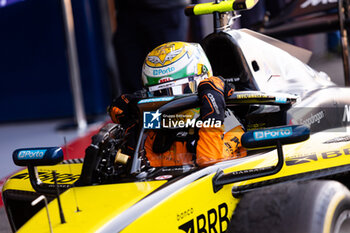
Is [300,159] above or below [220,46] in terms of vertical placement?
below

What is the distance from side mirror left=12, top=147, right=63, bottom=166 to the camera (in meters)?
2.63

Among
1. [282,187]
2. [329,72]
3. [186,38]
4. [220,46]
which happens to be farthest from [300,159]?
[186,38]

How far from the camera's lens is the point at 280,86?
3562 mm

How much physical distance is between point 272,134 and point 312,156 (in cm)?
48

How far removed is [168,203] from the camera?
229cm

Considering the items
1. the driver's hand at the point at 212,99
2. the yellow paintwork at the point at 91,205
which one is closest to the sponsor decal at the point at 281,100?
the driver's hand at the point at 212,99

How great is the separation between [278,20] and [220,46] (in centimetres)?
235

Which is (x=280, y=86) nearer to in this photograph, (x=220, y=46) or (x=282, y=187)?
(x=220, y=46)

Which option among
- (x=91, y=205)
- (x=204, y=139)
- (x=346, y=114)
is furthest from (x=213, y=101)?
(x=346, y=114)

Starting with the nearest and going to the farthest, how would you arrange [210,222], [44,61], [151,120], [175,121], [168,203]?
[168,203] < [210,222] < [151,120] < [175,121] < [44,61]

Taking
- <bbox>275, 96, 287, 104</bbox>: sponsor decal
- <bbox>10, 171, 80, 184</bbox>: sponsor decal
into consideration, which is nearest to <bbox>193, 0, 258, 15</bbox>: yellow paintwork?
<bbox>275, 96, 287, 104</bbox>: sponsor decal

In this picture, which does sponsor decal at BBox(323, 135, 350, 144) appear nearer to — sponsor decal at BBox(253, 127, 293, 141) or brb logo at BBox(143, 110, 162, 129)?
sponsor decal at BBox(253, 127, 293, 141)

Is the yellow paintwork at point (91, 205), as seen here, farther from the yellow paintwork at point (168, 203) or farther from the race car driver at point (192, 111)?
the race car driver at point (192, 111)

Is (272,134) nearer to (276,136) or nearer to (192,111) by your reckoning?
(276,136)
